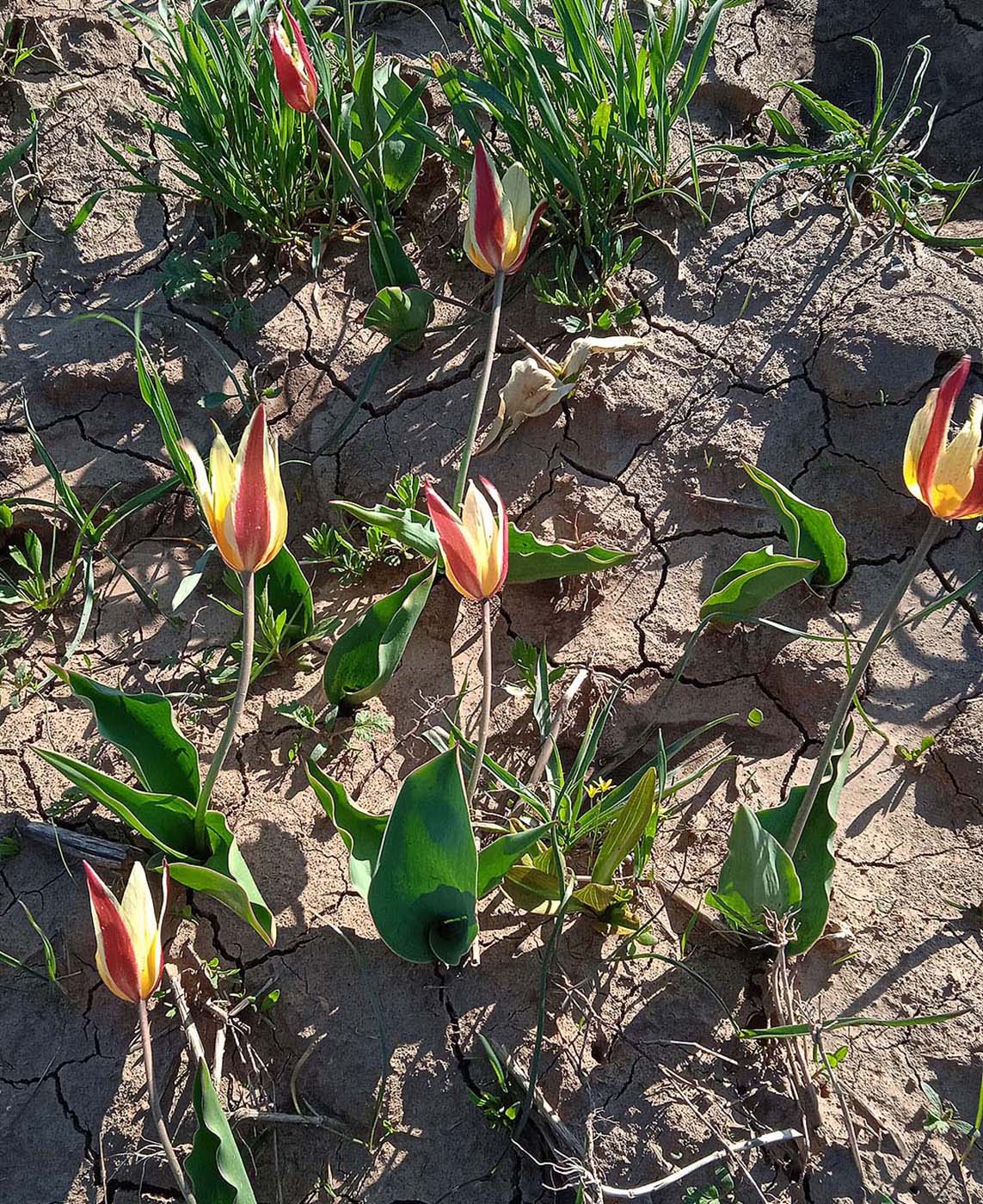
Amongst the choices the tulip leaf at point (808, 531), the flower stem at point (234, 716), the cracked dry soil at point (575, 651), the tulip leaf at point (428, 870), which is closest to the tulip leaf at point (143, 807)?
the flower stem at point (234, 716)

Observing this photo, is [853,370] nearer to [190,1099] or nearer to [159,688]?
[159,688]

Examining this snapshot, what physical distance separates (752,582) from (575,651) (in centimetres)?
38

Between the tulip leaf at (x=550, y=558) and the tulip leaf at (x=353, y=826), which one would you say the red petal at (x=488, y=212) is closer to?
the tulip leaf at (x=550, y=558)

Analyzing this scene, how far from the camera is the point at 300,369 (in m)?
2.38

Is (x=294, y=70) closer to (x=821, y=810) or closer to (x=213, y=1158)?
(x=821, y=810)

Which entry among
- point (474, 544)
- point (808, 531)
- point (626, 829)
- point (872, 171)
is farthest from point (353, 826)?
point (872, 171)

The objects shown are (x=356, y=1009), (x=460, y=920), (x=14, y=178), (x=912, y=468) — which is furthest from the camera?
(x=14, y=178)

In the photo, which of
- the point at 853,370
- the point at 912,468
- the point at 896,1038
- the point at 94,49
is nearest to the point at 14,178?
the point at 94,49

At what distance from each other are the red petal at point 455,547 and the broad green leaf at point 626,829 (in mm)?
381

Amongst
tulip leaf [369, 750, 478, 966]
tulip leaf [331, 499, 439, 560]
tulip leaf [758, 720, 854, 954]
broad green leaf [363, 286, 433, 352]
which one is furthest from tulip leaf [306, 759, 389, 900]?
broad green leaf [363, 286, 433, 352]

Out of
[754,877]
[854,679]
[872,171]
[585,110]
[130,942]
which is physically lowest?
[754,877]

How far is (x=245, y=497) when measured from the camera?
4.36 feet

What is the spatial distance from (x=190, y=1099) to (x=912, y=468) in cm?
140

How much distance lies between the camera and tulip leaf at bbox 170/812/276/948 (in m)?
1.52
